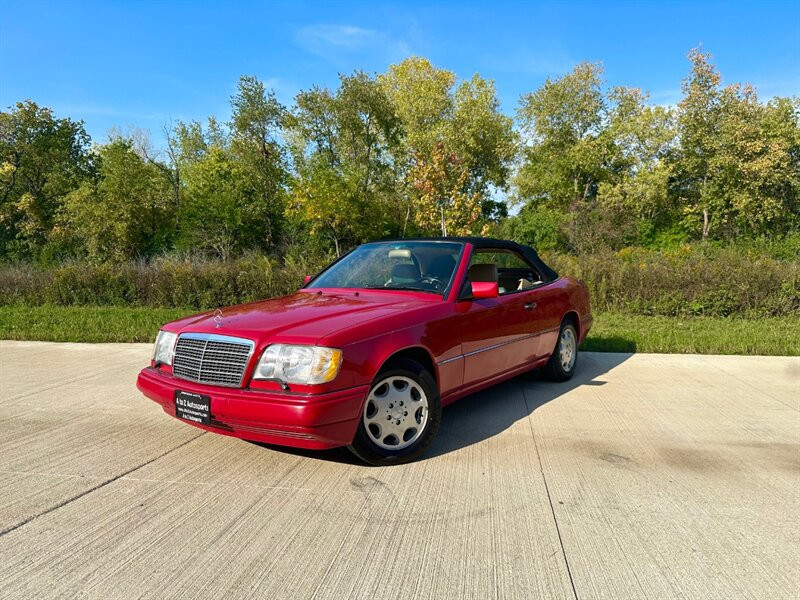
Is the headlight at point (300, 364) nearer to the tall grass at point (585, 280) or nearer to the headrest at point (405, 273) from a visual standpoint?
the headrest at point (405, 273)

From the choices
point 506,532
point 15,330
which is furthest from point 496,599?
point 15,330

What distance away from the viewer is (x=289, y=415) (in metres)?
3.09

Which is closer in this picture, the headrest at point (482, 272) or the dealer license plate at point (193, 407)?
the dealer license plate at point (193, 407)

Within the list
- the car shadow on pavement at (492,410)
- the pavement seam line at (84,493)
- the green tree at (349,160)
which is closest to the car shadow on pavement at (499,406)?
the car shadow on pavement at (492,410)

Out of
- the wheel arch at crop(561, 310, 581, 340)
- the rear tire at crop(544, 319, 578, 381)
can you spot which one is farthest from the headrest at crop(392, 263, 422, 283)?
the wheel arch at crop(561, 310, 581, 340)

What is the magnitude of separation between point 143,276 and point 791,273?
1423cm

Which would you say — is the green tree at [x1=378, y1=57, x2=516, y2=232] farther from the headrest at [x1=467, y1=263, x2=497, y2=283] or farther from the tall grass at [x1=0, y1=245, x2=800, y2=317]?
the headrest at [x1=467, y1=263, x2=497, y2=283]

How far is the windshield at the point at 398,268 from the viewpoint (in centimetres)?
446

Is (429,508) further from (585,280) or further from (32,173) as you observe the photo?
(32,173)

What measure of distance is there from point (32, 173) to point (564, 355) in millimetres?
43156

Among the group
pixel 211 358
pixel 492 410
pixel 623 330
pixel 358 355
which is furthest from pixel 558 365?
pixel 623 330

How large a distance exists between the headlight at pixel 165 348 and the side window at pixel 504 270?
95.8 inches

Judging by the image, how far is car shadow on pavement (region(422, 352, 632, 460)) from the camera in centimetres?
418

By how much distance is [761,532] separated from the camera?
276 cm
